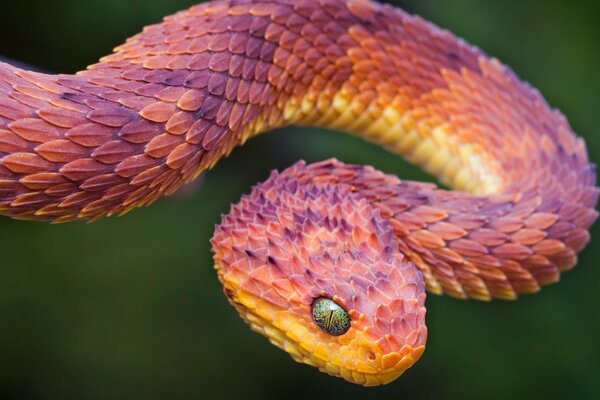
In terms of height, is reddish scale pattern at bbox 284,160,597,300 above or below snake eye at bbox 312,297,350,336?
above

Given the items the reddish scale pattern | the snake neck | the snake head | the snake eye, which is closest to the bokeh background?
the snake neck

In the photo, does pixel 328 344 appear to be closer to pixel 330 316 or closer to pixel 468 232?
pixel 330 316

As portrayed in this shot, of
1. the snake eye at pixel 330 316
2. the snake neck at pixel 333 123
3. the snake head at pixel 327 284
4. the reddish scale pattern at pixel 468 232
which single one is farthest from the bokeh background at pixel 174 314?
the snake eye at pixel 330 316

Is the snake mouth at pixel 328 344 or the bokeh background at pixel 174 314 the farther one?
the bokeh background at pixel 174 314

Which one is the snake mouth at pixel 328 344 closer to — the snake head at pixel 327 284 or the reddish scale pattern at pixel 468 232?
the snake head at pixel 327 284

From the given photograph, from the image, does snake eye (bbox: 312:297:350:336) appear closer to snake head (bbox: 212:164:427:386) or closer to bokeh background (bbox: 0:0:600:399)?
snake head (bbox: 212:164:427:386)

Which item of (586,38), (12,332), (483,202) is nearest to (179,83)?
(483,202)
